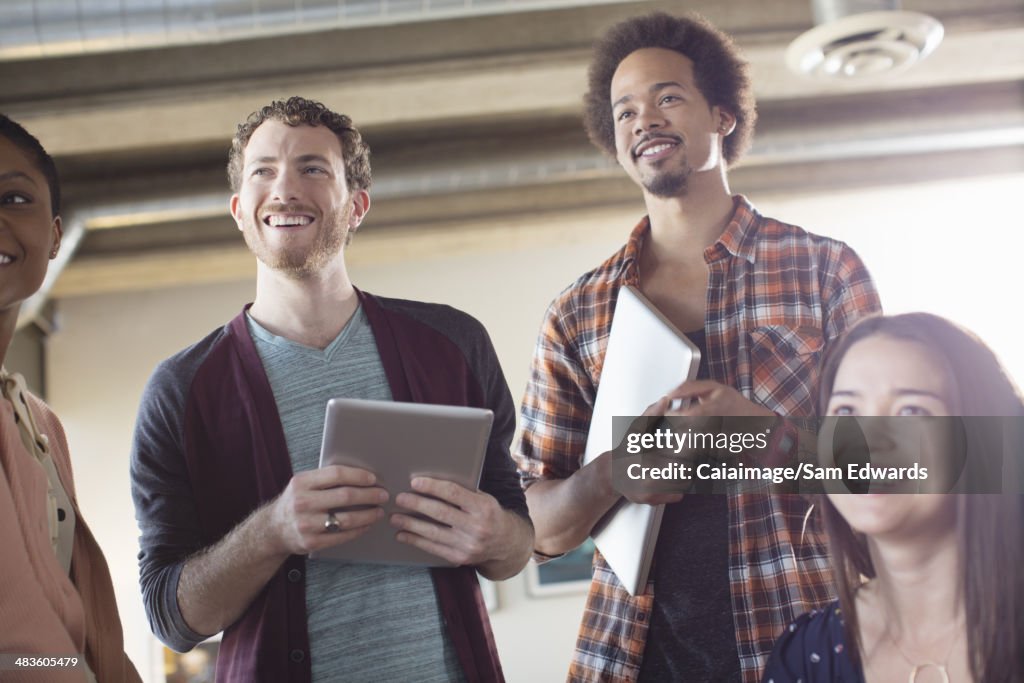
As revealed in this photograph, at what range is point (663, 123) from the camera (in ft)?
6.46

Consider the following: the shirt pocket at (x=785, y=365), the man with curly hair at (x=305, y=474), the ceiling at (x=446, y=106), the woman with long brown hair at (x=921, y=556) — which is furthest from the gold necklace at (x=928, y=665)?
the ceiling at (x=446, y=106)

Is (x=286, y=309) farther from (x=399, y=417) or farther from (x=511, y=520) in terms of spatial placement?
(x=511, y=520)

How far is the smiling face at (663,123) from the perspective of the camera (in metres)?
1.96

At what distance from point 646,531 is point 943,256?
48.8 inches

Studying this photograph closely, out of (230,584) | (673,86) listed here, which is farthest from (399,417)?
(673,86)

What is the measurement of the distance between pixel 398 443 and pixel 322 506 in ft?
0.51

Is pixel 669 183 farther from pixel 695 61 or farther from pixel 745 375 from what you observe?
pixel 745 375

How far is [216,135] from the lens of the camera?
4.24 metres

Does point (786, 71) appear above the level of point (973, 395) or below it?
above

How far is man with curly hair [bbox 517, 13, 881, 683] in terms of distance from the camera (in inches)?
70.8

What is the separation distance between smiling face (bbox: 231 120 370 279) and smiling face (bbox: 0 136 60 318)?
357 mm

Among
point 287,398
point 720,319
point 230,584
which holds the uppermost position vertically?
point 720,319

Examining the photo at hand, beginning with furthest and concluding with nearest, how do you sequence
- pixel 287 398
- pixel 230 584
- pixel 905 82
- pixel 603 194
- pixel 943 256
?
1. pixel 905 82
2. pixel 603 194
3. pixel 943 256
4. pixel 287 398
5. pixel 230 584

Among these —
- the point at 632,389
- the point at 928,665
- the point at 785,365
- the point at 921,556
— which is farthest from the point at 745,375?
the point at 928,665
